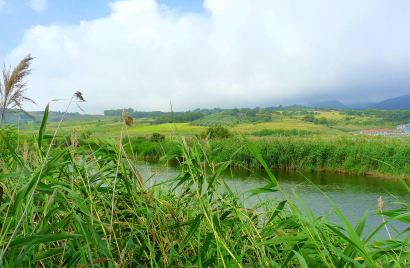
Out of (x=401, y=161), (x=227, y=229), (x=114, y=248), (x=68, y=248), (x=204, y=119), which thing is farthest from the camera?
Result: (x=401, y=161)

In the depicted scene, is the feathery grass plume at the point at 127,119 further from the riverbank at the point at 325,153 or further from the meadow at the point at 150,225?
the riverbank at the point at 325,153

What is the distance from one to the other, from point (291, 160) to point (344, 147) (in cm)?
327

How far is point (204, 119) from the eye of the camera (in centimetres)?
237

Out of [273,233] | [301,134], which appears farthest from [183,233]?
[301,134]

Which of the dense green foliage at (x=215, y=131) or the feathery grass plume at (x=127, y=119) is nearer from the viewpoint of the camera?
the feathery grass plume at (x=127, y=119)

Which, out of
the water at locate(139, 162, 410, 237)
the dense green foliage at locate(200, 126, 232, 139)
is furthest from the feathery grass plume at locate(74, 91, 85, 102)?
the water at locate(139, 162, 410, 237)

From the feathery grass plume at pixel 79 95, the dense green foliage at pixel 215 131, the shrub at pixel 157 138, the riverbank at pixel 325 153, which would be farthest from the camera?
the riverbank at pixel 325 153

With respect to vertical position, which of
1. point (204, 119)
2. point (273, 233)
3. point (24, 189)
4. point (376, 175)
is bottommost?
point (376, 175)

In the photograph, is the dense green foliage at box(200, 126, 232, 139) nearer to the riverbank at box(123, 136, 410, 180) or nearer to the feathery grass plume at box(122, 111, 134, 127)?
the feathery grass plume at box(122, 111, 134, 127)

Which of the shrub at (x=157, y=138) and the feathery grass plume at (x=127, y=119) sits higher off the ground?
the feathery grass plume at (x=127, y=119)

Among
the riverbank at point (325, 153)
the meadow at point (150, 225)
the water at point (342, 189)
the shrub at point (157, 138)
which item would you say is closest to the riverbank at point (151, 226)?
the meadow at point (150, 225)

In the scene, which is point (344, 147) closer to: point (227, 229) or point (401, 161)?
point (401, 161)

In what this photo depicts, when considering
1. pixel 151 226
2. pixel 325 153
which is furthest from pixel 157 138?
pixel 325 153

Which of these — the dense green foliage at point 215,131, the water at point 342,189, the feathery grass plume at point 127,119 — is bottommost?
the water at point 342,189
